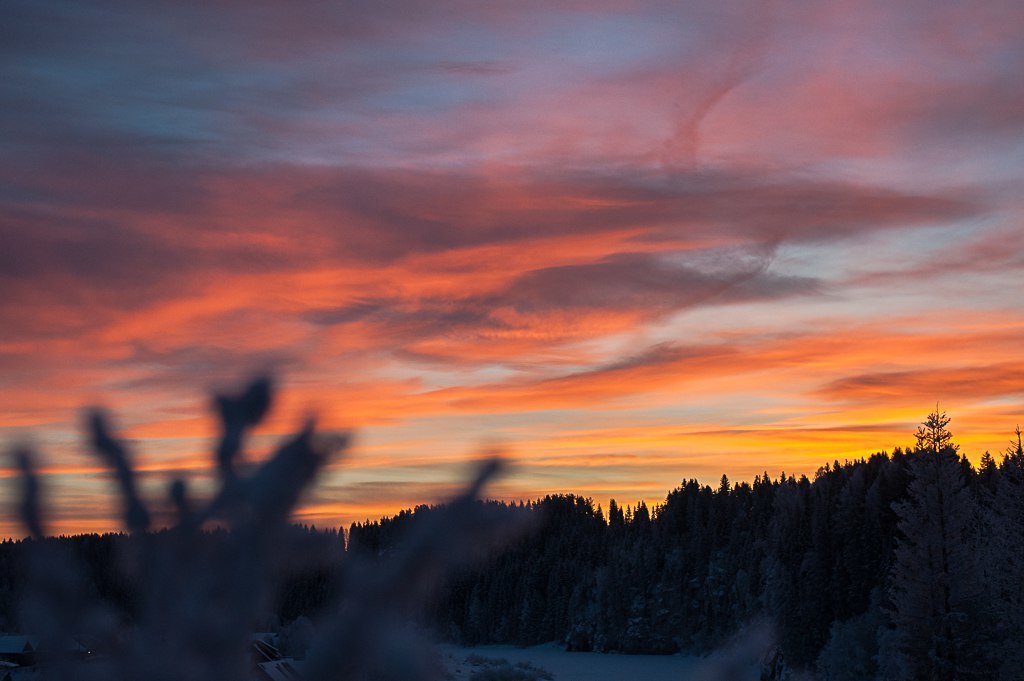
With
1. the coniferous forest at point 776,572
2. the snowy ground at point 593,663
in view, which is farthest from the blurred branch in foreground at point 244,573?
the snowy ground at point 593,663

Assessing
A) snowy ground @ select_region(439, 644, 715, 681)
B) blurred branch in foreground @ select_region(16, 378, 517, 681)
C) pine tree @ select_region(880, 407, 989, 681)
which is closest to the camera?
blurred branch in foreground @ select_region(16, 378, 517, 681)

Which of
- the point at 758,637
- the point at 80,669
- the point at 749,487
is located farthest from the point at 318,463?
the point at 749,487

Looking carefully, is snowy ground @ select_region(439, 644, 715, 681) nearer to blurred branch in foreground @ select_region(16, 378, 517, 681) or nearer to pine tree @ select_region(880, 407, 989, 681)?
pine tree @ select_region(880, 407, 989, 681)

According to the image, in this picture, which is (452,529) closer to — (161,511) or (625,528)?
(161,511)

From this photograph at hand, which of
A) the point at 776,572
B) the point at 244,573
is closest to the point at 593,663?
the point at 776,572

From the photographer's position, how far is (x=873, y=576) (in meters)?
63.9

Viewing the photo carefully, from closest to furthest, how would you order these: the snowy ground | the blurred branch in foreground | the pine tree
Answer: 1. the blurred branch in foreground
2. the pine tree
3. the snowy ground

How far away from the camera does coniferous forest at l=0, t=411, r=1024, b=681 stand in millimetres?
2402

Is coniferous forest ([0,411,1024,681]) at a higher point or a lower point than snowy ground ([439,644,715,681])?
higher

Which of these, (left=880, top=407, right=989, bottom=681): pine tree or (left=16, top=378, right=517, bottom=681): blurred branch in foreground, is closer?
(left=16, top=378, right=517, bottom=681): blurred branch in foreground

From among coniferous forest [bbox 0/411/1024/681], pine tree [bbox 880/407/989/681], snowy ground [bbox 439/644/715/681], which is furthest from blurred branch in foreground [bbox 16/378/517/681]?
snowy ground [bbox 439/644/715/681]

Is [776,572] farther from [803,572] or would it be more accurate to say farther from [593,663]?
[593,663]

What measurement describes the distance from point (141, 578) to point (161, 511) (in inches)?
5.3

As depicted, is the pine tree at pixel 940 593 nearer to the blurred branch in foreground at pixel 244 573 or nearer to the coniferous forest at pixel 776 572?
the coniferous forest at pixel 776 572
